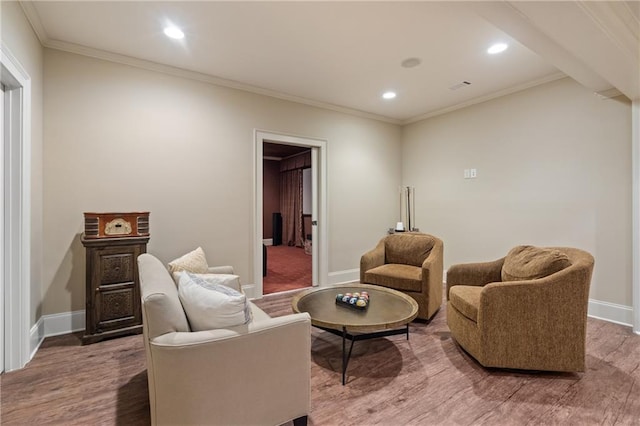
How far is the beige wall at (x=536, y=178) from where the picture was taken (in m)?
3.03

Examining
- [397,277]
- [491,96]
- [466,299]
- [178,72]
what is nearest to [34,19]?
[178,72]

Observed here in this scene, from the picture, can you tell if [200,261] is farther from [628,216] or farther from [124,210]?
[628,216]

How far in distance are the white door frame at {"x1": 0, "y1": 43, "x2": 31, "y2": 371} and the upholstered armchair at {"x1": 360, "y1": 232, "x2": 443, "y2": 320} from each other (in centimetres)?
294

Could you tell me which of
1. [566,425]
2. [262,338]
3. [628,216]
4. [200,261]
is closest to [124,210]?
[200,261]

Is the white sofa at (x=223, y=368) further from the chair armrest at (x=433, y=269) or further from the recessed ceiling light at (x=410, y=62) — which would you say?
the recessed ceiling light at (x=410, y=62)

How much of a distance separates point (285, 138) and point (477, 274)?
9.08 feet

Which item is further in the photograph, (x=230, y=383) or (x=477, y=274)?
(x=477, y=274)

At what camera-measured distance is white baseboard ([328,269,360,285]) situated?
4.46 metres

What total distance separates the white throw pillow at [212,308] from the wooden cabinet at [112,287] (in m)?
1.56

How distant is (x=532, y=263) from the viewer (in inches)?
88.0

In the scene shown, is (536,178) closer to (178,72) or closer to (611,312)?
(611,312)

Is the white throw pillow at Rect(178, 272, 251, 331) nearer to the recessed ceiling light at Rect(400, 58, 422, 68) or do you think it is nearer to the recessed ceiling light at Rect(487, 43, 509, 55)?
the recessed ceiling light at Rect(400, 58, 422, 68)

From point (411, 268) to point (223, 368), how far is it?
251 cm

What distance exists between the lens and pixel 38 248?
2.56 metres
